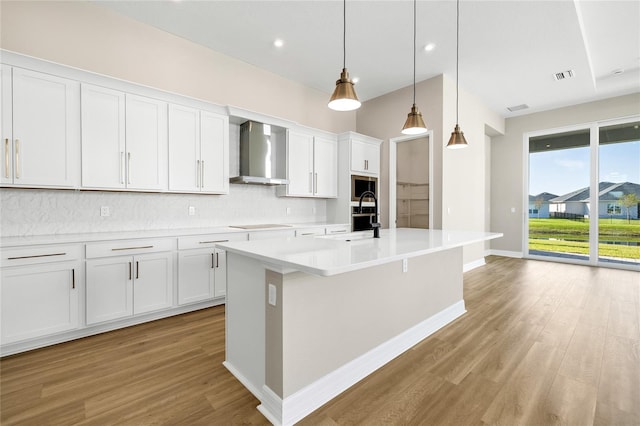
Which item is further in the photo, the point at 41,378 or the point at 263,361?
the point at 41,378

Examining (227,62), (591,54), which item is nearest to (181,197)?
(227,62)

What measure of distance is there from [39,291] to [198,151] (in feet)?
6.69

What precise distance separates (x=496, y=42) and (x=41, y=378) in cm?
578

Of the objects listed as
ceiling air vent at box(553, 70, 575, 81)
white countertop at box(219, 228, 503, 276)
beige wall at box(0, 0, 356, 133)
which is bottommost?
white countertop at box(219, 228, 503, 276)

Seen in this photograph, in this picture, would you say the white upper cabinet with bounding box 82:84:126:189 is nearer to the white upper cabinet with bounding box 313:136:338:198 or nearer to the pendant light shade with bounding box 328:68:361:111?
the pendant light shade with bounding box 328:68:361:111

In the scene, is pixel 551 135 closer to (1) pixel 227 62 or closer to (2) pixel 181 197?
(1) pixel 227 62

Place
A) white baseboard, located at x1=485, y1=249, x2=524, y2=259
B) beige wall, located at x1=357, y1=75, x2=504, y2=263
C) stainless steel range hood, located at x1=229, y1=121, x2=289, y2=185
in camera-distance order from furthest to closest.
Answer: white baseboard, located at x1=485, y1=249, x2=524, y2=259
beige wall, located at x1=357, y1=75, x2=504, y2=263
stainless steel range hood, located at x1=229, y1=121, x2=289, y2=185

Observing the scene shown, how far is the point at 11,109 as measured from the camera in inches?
96.3

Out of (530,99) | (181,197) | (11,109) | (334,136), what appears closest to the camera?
(11,109)

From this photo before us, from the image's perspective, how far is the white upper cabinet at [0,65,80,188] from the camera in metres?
2.44

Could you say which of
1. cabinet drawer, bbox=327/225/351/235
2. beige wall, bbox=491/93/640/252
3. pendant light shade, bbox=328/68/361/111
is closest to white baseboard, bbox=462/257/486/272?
beige wall, bbox=491/93/640/252

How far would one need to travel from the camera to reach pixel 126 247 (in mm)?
2818

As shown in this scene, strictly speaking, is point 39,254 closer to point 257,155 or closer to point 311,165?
point 257,155

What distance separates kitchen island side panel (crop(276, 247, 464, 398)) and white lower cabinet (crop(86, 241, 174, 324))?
1893mm
